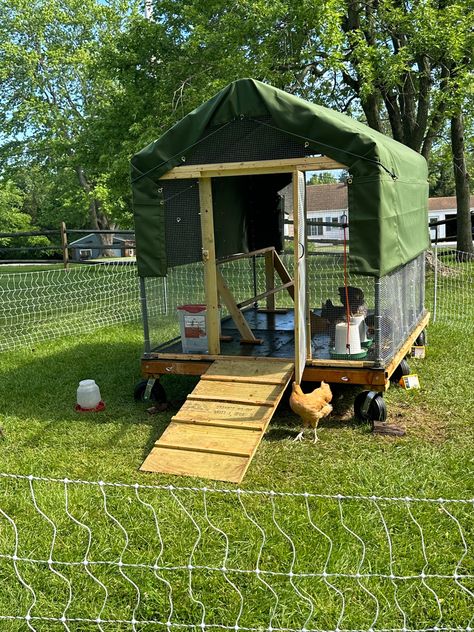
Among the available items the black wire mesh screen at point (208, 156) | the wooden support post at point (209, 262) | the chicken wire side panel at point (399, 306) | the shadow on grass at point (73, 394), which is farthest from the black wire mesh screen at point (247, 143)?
the shadow on grass at point (73, 394)

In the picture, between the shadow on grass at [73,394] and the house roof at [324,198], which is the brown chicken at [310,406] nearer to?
the shadow on grass at [73,394]

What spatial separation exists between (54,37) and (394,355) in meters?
32.5

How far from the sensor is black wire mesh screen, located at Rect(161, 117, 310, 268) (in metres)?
5.22

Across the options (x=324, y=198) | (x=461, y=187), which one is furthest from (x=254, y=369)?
(x=461, y=187)

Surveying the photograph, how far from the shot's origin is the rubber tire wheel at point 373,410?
5.20 meters

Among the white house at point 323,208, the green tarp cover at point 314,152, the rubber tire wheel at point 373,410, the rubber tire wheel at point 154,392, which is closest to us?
the green tarp cover at point 314,152

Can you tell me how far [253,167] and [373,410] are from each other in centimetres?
238

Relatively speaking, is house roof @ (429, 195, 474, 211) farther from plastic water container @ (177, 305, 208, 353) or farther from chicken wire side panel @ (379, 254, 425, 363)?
plastic water container @ (177, 305, 208, 353)

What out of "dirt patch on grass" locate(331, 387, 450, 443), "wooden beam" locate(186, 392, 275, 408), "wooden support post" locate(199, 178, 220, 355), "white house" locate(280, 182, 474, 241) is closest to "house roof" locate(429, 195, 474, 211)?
"white house" locate(280, 182, 474, 241)

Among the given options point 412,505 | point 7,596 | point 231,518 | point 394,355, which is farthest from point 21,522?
point 394,355

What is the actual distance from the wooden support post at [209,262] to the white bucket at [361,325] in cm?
132

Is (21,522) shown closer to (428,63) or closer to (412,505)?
(412,505)

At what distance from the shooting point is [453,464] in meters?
4.33

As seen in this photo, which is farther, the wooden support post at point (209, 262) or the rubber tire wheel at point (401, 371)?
the rubber tire wheel at point (401, 371)
